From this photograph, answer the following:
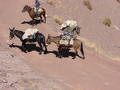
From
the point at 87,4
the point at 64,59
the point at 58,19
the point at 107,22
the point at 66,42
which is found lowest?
the point at 64,59

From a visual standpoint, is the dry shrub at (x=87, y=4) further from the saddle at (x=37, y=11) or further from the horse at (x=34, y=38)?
the horse at (x=34, y=38)

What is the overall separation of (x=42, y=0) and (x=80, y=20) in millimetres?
4168

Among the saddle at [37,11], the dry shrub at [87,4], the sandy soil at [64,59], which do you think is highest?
the dry shrub at [87,4]

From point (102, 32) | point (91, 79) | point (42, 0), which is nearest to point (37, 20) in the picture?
point (42, 0)

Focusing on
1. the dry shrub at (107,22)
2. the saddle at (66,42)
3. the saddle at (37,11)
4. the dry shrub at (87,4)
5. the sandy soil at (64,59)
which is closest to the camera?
the sandy soil at (64,59)

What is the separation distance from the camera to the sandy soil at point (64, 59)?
20.5 metres

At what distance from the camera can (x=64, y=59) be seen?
25.8 meters

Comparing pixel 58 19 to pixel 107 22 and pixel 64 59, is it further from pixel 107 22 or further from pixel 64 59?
pixel 64 59

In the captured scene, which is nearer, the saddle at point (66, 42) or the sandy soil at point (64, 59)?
the sandy soil at point (64, 59)

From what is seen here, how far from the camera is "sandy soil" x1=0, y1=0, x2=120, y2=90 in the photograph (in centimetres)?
2053

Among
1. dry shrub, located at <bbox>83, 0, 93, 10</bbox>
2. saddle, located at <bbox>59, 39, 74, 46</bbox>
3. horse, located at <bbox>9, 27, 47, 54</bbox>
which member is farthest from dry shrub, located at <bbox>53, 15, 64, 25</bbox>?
saddle, located at <bbox>59, 39, 74, 46</bbox>

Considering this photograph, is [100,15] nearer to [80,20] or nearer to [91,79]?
[80,20]

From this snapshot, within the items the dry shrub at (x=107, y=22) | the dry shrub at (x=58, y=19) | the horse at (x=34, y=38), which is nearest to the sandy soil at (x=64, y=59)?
the dry shrub at (x=58, y=19)

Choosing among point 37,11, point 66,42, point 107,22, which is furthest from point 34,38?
point 107,22
